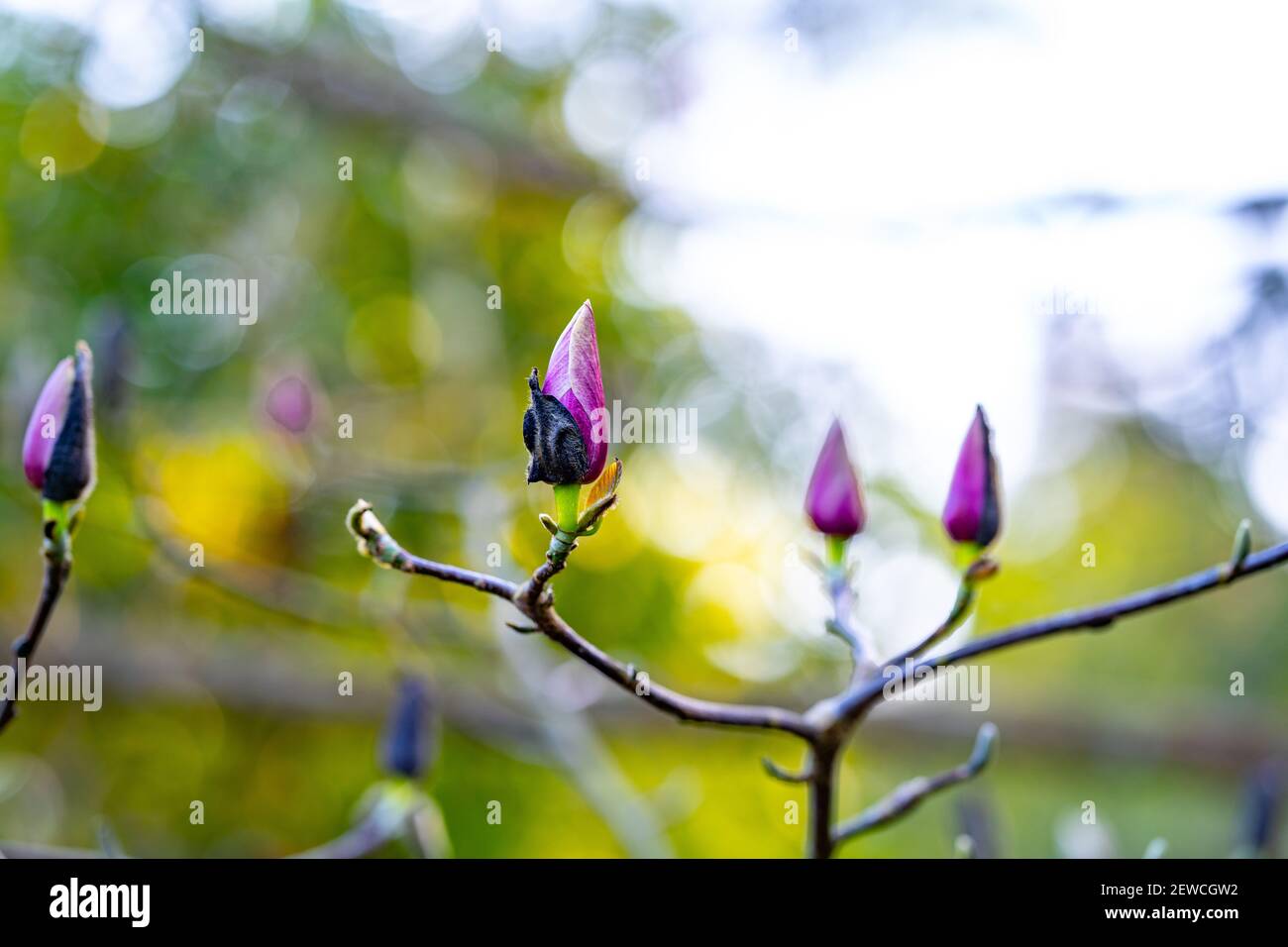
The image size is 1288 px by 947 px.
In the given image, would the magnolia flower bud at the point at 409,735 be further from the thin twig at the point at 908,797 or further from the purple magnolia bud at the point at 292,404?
the purple magnolia bud at the point at 292,404

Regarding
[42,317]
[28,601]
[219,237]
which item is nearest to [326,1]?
[219,237]

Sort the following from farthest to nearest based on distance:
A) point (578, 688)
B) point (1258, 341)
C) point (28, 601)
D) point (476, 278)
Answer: point (476, 278), point (28, 601), point (1258, 341), point (578, 688)

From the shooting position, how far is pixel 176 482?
4.04 m

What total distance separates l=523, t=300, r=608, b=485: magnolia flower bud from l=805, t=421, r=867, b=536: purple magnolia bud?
0.37 meters

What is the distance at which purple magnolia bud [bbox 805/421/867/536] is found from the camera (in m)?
1.19

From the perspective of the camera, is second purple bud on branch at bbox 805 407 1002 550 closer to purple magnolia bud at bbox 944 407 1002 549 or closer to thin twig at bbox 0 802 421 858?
purple magnolia bud at bbox 944 407 1002 549

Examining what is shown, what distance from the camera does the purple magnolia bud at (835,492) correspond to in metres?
1.19

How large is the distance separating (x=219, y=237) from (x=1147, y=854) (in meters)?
4.29

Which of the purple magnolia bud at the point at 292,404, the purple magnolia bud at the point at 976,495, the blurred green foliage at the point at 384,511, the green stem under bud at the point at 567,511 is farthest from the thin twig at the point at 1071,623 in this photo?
the blurred green foliage at the point at 384,511

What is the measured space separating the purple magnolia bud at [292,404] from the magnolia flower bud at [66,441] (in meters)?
1.39

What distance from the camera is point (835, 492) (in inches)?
47.2

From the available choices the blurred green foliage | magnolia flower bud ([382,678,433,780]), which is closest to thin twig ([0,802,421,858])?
magnolia flower bud ([382,678,433,780])

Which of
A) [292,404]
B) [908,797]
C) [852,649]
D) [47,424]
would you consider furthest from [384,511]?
[908,797]
